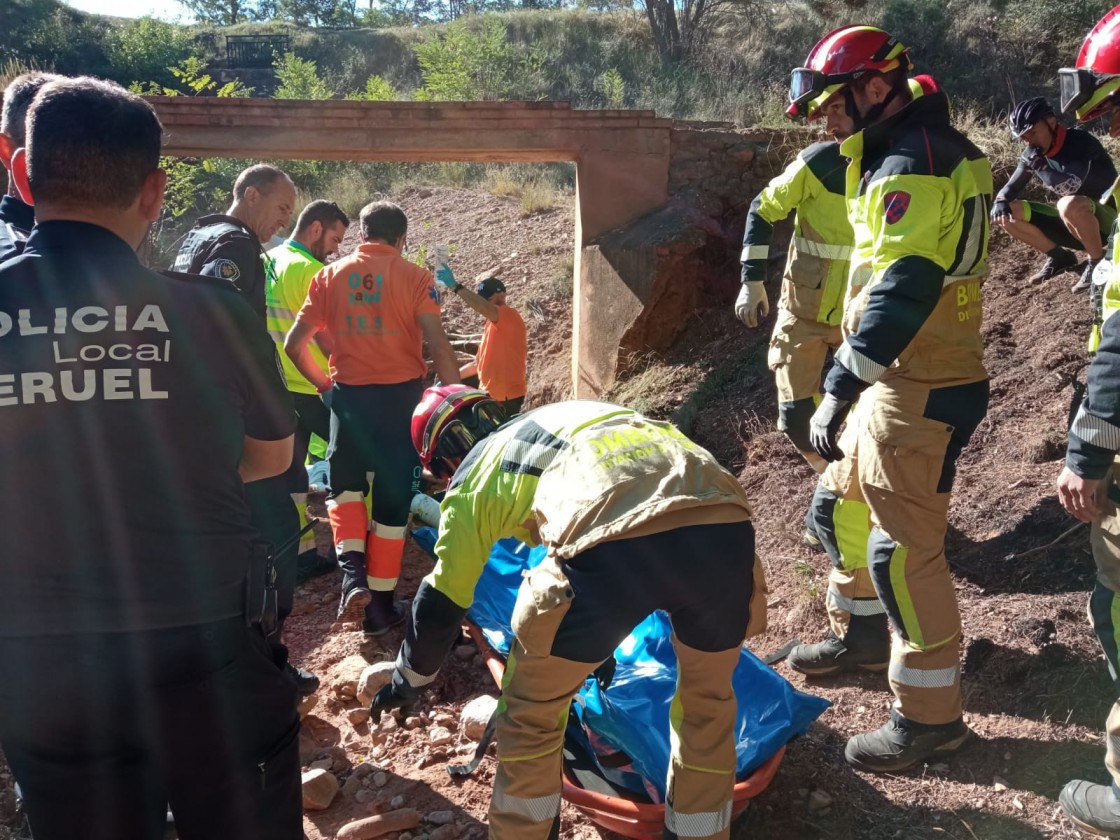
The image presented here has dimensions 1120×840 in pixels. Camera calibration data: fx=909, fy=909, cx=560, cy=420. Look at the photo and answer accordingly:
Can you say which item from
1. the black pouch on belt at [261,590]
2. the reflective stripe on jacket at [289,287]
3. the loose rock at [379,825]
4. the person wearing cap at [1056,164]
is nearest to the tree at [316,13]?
the reflective stripe on jacket at [289,287]

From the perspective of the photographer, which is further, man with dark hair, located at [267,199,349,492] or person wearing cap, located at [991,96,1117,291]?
man with dark hair, located at [267,199,349,492]

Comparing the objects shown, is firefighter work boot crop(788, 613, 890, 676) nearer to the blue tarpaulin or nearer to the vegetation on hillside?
the blue tarpaulin

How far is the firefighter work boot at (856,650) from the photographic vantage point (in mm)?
3605

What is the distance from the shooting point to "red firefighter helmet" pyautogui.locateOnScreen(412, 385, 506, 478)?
2.70 metres

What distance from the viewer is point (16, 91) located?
229 centimetres

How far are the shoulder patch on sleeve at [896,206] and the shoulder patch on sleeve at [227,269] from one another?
90.3 inches

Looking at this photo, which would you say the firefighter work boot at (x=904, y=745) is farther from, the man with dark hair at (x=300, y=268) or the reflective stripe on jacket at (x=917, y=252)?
the man with dark hair at (x=300, y=268)

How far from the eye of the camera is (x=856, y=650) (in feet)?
11.8

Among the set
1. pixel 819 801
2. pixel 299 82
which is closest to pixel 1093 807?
pixel 819 801

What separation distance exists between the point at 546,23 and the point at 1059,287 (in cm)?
2223

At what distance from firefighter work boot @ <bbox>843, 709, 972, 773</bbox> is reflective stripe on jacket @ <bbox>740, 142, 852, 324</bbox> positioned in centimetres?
211

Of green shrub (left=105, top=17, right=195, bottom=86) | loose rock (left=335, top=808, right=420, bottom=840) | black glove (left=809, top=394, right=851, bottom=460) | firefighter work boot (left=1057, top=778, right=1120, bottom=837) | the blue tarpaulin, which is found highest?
green shrub (left=105, top=17, right=195, bottom=86)

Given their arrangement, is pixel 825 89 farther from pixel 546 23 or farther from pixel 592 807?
pixel 546 23

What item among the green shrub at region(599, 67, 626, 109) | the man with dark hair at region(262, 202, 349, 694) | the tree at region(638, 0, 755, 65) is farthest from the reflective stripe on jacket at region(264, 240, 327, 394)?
the tree at region(638, 0, 755, 65)
